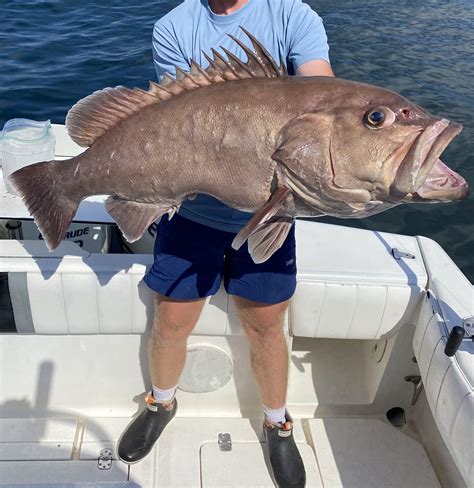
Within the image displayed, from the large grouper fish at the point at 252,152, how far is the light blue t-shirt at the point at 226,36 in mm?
333

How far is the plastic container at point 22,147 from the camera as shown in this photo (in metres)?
3.21

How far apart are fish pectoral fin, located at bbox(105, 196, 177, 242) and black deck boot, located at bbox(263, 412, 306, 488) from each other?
141cm

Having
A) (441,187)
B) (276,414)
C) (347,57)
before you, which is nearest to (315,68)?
(441,187)

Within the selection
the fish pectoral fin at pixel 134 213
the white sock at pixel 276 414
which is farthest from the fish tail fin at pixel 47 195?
the white sock at pixel 276 414

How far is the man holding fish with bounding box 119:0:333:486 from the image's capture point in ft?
8.02

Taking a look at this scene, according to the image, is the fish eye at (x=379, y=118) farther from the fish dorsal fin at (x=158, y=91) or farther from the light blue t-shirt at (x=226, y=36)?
the light blue t-shirt at (x=226, y=36)

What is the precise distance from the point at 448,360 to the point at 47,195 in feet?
6.15

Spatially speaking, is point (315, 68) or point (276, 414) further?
point (276, 414)

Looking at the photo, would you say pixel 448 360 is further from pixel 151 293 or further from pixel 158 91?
pixel 158 91

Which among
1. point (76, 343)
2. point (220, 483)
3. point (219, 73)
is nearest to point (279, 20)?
point (219, 73)

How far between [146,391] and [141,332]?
1.55ft

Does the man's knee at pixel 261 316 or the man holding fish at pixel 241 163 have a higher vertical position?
the man holding fish at pixel 241 163

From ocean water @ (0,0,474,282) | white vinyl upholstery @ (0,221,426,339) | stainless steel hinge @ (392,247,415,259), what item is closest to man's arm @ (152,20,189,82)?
white vinyl upholstery @ (0,221,426,339)

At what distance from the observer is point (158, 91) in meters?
2.13
